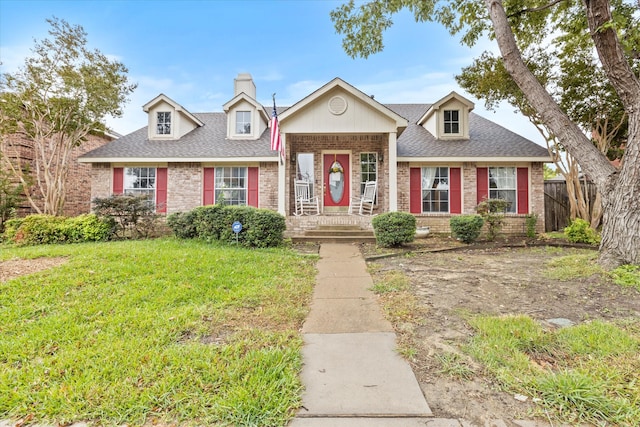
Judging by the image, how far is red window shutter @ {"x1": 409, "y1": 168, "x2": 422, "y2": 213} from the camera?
33.2 ft

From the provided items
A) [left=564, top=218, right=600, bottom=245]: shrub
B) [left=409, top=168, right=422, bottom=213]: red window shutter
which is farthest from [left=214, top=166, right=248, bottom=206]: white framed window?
[left=564, top=218, right=600, bottom=245]: shrub

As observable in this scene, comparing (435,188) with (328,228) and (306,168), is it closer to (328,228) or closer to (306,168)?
(328,228)

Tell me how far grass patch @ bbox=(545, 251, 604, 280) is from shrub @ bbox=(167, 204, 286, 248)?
18.0 feet

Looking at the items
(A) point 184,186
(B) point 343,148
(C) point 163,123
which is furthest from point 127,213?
(B) point 343,148

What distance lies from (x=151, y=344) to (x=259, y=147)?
28.6 feet

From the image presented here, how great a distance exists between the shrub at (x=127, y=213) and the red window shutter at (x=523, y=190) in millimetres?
11890

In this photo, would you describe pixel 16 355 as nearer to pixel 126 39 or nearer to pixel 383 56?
pixel 383 56

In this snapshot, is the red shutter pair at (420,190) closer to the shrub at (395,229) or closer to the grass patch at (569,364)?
the shrub at (395,229)

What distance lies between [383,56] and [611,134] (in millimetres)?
7758

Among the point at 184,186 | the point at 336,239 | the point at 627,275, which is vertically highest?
the point at 184,186

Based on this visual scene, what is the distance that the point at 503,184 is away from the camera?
10039 mm

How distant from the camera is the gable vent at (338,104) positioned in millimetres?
8883

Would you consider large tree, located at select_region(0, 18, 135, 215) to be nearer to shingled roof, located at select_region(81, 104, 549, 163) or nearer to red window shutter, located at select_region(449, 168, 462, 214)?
shingled roof, located at select_region(81, 104, 549, 163)

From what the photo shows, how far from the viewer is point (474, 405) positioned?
1755 mm
